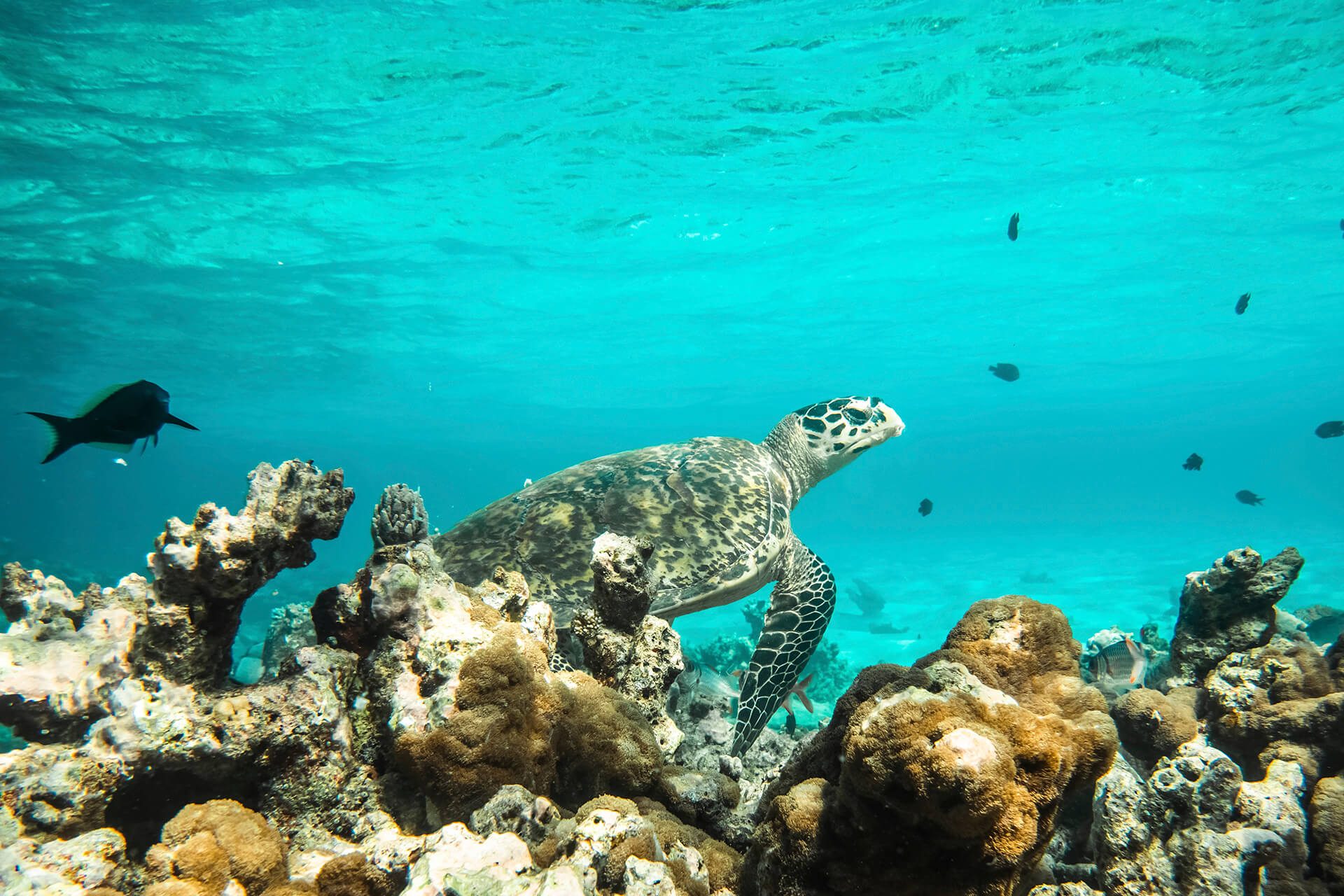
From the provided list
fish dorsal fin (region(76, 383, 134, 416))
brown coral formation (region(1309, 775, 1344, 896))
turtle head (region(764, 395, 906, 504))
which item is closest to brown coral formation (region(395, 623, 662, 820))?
brown coral formation (region(1309, 775, 1344, 896))

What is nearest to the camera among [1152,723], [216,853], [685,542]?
[216,853]

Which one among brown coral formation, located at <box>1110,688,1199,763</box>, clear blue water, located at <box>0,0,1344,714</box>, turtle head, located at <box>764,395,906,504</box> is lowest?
brown coral formation, located at <box>1110,688,1199,763</box>

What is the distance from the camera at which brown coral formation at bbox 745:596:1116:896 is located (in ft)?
3.92

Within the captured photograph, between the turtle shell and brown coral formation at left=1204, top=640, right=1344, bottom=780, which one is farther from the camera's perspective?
the turtle shell

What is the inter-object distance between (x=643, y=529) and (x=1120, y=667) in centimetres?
336

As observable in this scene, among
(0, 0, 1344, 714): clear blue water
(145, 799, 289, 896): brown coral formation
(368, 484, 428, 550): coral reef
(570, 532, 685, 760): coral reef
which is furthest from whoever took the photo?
(0, 0, 1344, 714): clear blue water

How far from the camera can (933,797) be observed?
1186 millimetres

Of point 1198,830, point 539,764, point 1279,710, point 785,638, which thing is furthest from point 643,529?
point 1279,710

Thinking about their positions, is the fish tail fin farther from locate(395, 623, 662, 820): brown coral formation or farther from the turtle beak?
the turtle beak

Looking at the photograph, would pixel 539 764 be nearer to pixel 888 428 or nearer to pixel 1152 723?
pixel 1152 723

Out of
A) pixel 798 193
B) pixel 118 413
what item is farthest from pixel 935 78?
pixel 118 413

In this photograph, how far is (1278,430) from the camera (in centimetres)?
9875

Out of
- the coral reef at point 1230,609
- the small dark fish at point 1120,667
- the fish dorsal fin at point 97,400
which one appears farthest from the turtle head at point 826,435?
the fish dorsal fin at point 97,400

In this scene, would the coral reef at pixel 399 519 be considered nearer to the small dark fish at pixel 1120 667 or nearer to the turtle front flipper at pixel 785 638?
the turtle front flipper at pixel 785 638
